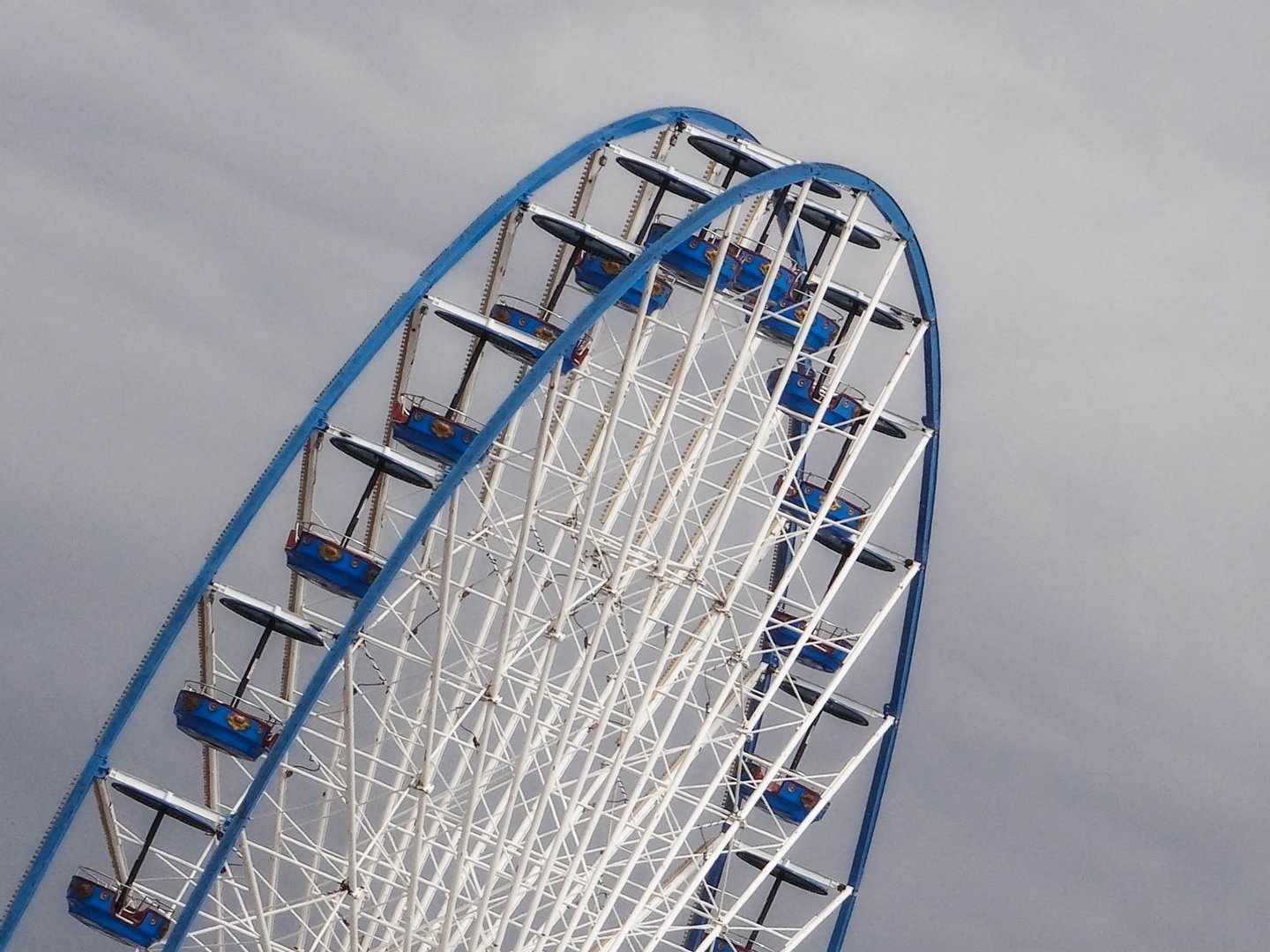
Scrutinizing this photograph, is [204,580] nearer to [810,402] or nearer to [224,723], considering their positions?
[224,723]

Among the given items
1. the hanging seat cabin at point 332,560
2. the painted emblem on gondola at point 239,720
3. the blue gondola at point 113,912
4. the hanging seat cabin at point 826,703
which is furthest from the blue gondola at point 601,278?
the blue gondola at point 113,912

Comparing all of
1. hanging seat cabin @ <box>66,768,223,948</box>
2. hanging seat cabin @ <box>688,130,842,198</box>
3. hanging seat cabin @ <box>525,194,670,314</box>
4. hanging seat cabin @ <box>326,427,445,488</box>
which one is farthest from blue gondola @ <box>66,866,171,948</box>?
hanging seat cabin @ <box>688,130,842,198</box>

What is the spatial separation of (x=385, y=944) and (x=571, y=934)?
3.20 meters

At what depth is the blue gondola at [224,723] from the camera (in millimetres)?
34688

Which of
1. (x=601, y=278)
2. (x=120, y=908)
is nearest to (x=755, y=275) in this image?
(x=601, y=278)

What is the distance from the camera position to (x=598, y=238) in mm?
35594

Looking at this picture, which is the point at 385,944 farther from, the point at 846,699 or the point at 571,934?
the point at 846,699

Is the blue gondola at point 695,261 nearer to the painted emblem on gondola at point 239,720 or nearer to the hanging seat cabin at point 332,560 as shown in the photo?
the hanging seat cabin at point 332,560

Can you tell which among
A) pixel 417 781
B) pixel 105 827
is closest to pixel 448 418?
pixel 417 781

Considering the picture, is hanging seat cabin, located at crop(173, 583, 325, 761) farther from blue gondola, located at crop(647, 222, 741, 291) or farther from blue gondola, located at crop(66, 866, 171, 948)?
blue gondola, located at crop(647, 222, 741, 291)

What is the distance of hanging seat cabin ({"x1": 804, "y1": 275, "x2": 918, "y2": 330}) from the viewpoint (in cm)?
3816

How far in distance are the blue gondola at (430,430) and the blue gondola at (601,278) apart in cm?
339

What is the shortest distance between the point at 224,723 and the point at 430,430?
18.5 feet

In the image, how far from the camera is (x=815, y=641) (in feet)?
123
